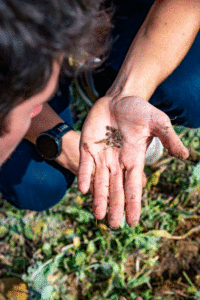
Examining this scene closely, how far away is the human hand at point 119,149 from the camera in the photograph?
1.25 metres

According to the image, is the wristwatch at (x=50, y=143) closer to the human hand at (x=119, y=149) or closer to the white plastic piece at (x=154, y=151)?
the human hand at (x=119, y=149)

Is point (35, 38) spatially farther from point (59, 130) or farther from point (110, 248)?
point (110, 248)

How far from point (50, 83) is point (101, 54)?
0.74 m

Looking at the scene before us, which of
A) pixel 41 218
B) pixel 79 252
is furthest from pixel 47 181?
pixel 79 252

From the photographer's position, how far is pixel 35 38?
3.23 ft

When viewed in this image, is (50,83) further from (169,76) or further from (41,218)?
(41,218)

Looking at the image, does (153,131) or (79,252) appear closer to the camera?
(153,131)

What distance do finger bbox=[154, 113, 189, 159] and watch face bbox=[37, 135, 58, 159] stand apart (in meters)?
0.96

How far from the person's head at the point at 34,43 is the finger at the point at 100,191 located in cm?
55

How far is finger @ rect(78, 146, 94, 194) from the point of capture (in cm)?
134

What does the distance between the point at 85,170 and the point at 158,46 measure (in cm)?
98

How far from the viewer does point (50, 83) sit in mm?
1313

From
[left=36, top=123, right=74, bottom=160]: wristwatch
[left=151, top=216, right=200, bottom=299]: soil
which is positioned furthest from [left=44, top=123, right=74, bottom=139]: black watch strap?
[left=151, top=216, right=200, bottom=299]: soil

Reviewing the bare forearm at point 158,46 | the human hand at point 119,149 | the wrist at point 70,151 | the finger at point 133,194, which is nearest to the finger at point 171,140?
the human hand at point 119,149
